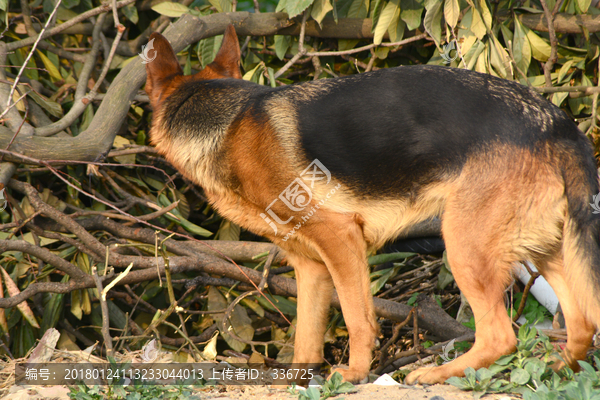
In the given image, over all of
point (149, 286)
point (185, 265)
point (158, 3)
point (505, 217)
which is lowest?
Result: point (149, 286)

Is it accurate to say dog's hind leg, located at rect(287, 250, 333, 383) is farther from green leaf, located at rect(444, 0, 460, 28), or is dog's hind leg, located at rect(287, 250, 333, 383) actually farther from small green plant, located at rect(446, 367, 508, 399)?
green leaf, located at rect(444, 0, 460, 28)

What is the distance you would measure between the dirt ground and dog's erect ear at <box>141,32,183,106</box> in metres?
1.82

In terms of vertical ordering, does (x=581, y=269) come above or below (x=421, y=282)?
above

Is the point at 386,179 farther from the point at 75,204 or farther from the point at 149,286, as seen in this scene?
the point at 75,204

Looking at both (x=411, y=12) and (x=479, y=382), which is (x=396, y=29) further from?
(x=479, y=382)

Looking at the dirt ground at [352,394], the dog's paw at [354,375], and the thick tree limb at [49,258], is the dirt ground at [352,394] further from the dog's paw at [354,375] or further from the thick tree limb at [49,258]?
the thick tree limb at [49,258]

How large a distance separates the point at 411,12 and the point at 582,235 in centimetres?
241

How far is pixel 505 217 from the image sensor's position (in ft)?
8.13

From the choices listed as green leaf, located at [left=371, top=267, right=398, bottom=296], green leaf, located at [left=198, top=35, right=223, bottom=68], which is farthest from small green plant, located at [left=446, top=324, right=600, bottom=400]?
green leaf, located at [left=198, top=35, right=223, bottom=68]

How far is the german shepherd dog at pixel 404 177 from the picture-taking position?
2.48m

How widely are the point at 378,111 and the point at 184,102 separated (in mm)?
1258

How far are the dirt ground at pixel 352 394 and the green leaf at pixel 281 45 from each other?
2.95 metres

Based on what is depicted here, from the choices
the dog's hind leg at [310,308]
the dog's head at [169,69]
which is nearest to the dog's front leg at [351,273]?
the dog's hind leg at [310,308]

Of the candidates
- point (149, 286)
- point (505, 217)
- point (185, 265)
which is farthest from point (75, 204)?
point (505, 217)
